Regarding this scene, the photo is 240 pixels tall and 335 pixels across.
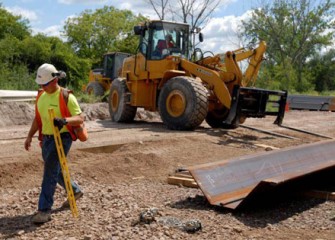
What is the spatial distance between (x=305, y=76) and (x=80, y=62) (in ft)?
70.8

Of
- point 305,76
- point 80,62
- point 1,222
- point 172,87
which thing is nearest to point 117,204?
point 1,222

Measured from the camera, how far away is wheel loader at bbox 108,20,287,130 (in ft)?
41.2

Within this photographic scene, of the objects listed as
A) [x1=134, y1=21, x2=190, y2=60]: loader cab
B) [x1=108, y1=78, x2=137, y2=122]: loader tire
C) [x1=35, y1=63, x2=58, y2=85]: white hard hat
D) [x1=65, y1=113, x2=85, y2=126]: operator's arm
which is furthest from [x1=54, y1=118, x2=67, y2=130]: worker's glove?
[x1=108, y1=78, x2=137, y2=122]: loader tire

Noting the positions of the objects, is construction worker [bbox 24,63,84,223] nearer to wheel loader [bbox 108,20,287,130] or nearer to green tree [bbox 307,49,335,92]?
wheel loader [bbox 108,20,287,130]

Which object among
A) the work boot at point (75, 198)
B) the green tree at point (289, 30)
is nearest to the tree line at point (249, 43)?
the green tree at point (289, 30)

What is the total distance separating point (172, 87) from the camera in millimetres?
13148

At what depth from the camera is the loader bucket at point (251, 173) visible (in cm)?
588

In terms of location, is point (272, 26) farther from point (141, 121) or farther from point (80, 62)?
point (141, 121)

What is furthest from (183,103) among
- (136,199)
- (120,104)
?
(136,199)

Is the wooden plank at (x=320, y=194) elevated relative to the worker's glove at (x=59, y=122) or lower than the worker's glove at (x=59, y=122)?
lower

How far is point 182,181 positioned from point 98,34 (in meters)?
53.2

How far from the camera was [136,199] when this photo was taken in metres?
6.21

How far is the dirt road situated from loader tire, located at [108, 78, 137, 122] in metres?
3.67

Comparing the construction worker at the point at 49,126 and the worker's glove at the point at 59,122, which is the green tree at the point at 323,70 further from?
the worker's glove at the point at 59,122
